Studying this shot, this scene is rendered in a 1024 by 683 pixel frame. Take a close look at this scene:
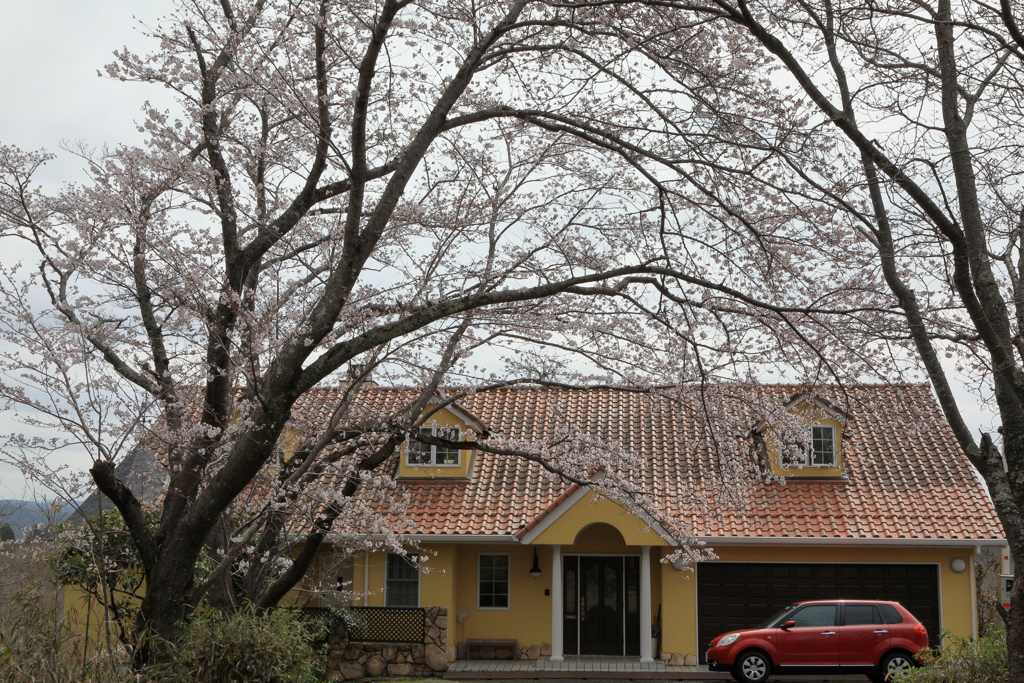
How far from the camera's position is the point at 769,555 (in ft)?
54.5

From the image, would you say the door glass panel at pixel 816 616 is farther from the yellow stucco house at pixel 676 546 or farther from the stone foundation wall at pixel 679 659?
the stone foundation wall at pixel 679 659

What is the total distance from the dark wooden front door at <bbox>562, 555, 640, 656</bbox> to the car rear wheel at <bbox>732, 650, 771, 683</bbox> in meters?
2.98

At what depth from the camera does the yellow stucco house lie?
1612cm

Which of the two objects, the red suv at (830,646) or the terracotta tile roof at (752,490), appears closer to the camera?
the red suv at (830,646)

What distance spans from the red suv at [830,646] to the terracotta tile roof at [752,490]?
5.20 ft

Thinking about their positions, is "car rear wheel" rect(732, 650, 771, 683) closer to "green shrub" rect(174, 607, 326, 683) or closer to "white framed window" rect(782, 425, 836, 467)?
"white framed window" rect(782, 425, 836, 467)

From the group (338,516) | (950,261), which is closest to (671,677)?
(338,516)

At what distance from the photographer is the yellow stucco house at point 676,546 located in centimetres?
1612

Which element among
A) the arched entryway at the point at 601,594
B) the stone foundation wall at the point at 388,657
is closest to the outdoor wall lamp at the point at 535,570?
the arched entryway at the point at 601,594

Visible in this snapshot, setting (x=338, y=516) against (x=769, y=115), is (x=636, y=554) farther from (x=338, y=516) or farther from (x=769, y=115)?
(x=769, y=115)

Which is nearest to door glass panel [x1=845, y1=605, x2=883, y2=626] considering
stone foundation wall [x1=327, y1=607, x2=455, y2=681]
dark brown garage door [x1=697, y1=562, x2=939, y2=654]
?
dark brown garage door [x1=697, y1=562, x2=939, y2=654]

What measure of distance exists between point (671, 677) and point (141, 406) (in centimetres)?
1059

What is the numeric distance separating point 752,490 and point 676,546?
2412mm

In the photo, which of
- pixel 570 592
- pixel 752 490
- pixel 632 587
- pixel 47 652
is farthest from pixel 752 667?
pixel 47 652
